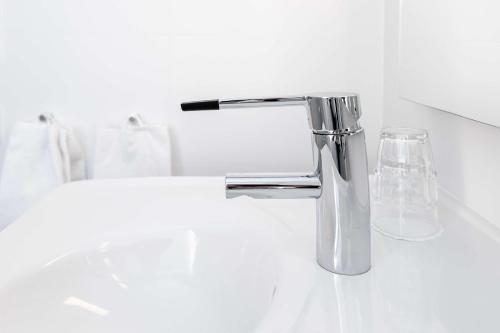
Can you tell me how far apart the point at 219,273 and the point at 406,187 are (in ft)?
1.06

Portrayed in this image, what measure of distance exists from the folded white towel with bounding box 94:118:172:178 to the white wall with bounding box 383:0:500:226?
507 mm

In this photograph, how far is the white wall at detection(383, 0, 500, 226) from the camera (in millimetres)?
554

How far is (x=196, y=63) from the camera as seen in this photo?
35.7 inches

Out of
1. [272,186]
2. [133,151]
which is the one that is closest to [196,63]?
[133,151]

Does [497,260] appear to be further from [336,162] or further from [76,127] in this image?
[76,127]

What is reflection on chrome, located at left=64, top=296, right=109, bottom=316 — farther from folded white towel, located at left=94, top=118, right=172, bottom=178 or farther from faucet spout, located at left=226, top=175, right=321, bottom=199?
folded white towel, located at left=94, top=118, right=172, bottom=178

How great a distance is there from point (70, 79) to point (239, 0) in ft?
1.35

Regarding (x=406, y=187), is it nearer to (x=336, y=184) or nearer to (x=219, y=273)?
(x=336, y=184)

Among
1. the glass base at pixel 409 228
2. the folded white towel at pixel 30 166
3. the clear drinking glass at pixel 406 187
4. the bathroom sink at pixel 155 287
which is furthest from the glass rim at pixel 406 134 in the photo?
the folded white towel at pixel 30 166

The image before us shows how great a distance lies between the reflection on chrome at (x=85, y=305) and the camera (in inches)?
23.7

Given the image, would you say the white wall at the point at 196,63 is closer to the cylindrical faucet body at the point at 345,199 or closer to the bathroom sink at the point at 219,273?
the bathroom sink at the point at 219,273

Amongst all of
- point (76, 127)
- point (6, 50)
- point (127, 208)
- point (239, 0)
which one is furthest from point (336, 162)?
point (6, 50)

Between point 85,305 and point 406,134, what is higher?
point 406,134

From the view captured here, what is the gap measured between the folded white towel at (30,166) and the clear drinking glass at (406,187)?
664 mm
